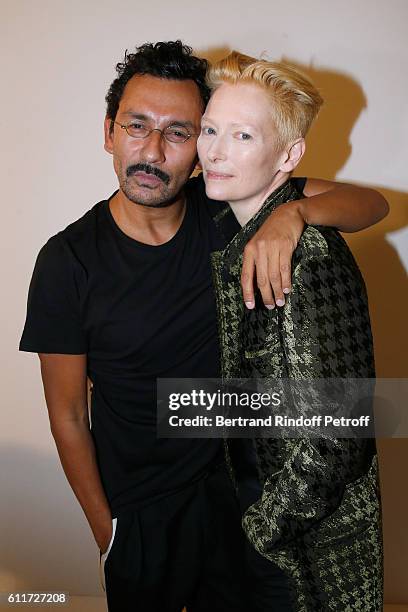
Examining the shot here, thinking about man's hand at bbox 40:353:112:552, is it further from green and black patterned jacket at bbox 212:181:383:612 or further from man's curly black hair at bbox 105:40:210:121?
man's curly black hair at bbox 105:40:210:121

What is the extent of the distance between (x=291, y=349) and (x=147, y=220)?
2.02 ft

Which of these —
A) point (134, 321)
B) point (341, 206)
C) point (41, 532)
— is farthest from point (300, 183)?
point (41, 532)

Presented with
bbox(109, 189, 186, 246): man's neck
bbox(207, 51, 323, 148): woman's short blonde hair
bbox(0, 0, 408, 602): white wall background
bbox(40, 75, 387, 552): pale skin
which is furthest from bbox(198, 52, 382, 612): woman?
bbox(0, 0, 408, 602): white wall background

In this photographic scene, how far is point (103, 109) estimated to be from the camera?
213 centimetres

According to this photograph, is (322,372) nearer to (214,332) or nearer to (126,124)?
(214,332)

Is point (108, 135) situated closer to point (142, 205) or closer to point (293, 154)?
point (142, 205)

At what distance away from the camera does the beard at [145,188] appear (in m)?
1.49

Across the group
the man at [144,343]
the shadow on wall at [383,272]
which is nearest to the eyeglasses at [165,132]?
the man at [144,343]

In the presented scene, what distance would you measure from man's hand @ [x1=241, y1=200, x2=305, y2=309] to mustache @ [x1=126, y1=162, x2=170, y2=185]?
357mm

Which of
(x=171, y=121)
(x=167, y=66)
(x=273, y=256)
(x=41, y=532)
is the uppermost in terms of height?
(x=167, y=66)

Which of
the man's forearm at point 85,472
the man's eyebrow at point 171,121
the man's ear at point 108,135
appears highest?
the man's ear at point 108,135

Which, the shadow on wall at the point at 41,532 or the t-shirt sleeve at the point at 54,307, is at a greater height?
the t-shirt sleeve at the point at 54,307

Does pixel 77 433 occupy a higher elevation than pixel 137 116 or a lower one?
lower

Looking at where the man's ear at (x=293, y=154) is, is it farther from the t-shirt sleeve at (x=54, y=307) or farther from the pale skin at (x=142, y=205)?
the t-shirt sleeve at (x=54, y=307)
